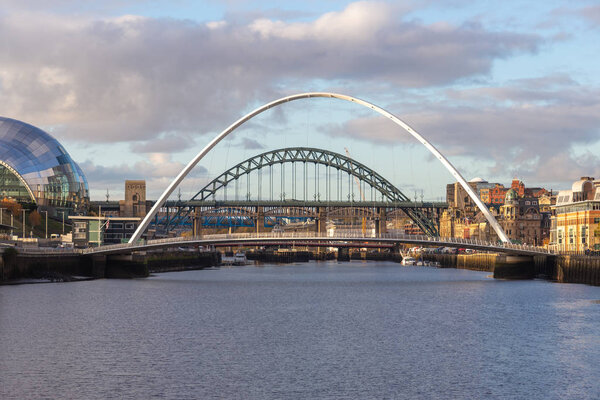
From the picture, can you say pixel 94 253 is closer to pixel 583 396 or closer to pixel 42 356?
pixel 42 356

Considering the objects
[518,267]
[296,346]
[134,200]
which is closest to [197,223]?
[134,200]

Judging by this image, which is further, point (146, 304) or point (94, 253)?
point (94, 253)

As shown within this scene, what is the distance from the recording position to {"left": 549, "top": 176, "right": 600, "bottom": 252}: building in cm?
11744

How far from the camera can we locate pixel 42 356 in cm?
4650

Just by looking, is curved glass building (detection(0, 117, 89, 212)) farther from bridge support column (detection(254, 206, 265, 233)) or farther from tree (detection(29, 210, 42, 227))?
bridge support column (detection(254, 206, 265, 233))

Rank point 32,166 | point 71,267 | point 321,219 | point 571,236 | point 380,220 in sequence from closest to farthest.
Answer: point 71,267 → point 571,236 → point 32,166 → point 321,219 → point 380,220

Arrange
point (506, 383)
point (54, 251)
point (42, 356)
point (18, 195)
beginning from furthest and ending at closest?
point (18, 195) → point (54, 251) → point (42, 356) → point (506, 383)

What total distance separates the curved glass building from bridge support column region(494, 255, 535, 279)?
8293cm

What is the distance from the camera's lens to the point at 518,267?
113 metres

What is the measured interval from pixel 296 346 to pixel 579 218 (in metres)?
79.6

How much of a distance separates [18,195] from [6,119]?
13614 millimetres

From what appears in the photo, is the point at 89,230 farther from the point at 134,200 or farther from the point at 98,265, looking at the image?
the point at 134,200

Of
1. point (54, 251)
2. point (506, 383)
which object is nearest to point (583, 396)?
point (506, 383)

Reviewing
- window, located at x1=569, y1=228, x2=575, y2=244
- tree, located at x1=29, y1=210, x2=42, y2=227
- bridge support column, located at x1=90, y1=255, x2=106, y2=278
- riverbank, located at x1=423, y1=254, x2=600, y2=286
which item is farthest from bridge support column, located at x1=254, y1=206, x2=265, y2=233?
riverbank, located at x1=423, y1=254, x2=600, y2=286
